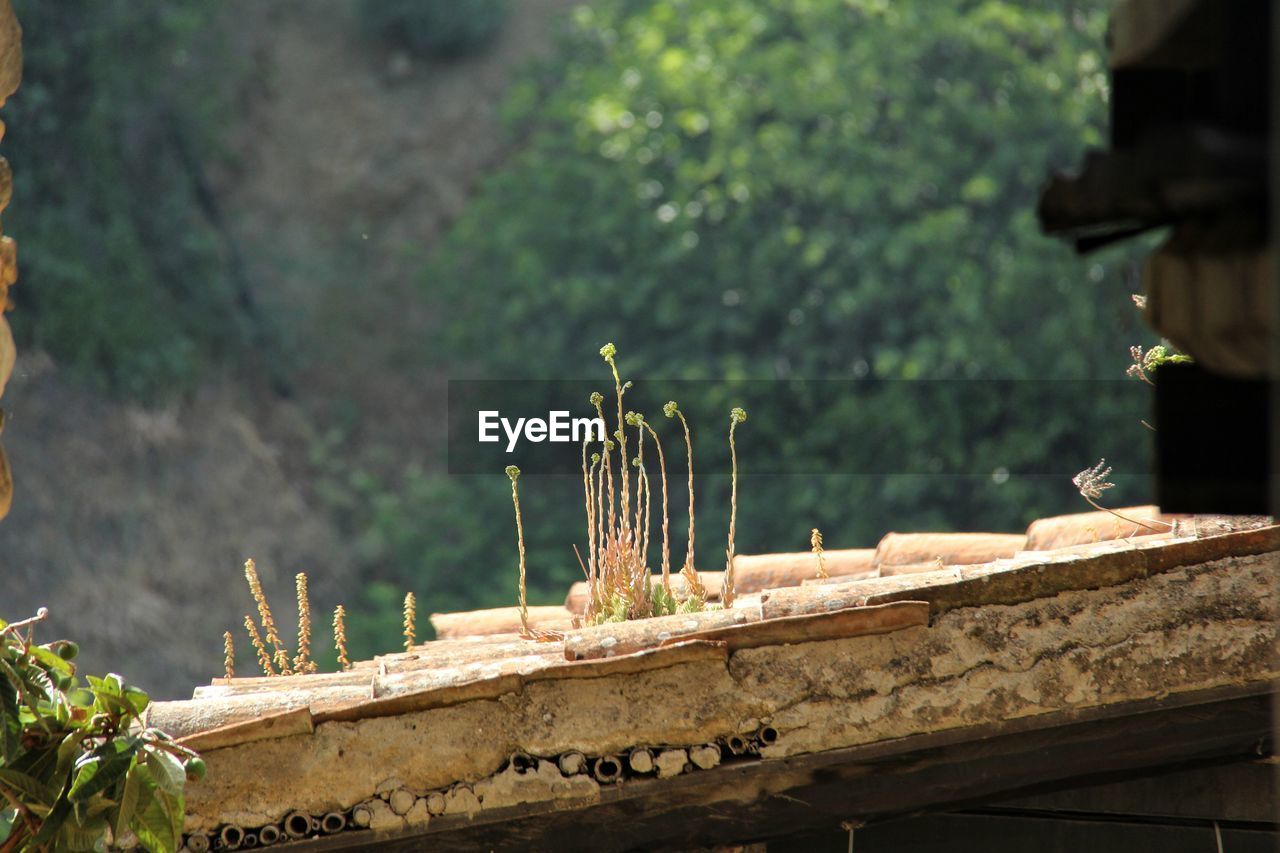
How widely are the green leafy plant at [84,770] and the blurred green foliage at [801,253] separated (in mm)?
10518

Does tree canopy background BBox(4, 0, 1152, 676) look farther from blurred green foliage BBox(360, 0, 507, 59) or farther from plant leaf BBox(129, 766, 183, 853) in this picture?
plant leaf BBox(129, 766, 183, 853)

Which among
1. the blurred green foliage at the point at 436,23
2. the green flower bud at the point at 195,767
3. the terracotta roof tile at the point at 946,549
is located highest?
the blurred green foliage at the point at 436,23

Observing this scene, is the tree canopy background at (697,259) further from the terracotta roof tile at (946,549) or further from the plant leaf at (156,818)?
the plant leaf at (156,818)

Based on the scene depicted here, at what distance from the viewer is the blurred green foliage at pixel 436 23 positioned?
1655 centimetres

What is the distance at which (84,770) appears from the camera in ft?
6.21

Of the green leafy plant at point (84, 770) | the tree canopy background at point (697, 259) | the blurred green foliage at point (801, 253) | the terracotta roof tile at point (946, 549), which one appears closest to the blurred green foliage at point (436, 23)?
the tree canopy background at point (697, 259)

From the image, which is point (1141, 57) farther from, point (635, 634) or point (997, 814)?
point (997, 814)

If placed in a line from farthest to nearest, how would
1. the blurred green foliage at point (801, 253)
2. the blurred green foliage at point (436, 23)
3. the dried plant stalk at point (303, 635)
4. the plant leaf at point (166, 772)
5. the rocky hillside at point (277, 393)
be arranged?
the blurred green foliage at point (436, 23)
the blurred green foliage at point (801, 253)
the rocky hillside at point (277, 393)
the dried plant stalk at point (303, 635)
the plant leaf at point (166, 772)

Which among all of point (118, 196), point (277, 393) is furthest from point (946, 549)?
point (277, 393)

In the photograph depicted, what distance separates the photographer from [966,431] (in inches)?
500

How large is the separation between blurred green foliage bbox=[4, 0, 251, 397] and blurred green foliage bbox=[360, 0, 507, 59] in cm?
233

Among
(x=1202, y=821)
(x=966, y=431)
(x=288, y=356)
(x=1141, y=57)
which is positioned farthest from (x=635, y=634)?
(x=288, y=356)

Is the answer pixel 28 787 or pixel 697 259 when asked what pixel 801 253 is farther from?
pixel 28 787

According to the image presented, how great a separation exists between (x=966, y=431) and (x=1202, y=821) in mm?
10748
